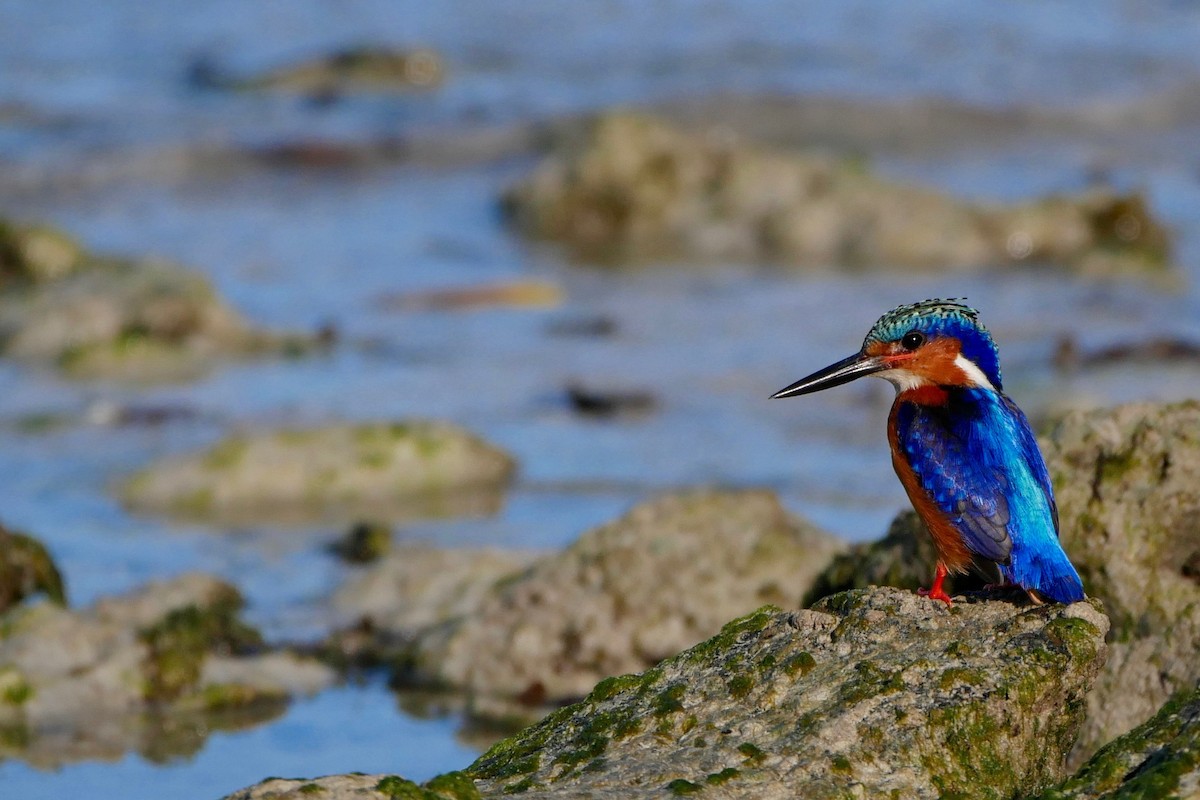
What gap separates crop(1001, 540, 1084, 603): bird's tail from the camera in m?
3.55

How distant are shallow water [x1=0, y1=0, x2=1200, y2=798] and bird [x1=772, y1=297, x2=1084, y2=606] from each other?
1.62 m

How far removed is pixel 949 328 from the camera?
4156 millimetres

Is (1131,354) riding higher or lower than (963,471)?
lower

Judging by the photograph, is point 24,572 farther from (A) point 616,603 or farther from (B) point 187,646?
(A) point 616,603

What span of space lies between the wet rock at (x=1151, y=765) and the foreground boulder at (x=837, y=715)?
0.20 metres

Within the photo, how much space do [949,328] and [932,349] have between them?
0.06 m

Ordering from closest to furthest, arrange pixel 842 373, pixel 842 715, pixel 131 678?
pixel 842 715, pixel 842 373, pixel 131 678

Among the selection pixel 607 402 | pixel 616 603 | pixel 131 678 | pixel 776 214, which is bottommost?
pixel 131 678

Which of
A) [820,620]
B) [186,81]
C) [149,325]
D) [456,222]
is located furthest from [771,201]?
[820,620]

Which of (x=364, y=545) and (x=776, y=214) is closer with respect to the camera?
(x=364, y=545)

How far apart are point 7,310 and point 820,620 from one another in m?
7.09

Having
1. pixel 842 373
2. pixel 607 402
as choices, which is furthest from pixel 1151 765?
pixel 607 402

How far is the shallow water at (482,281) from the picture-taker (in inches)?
270

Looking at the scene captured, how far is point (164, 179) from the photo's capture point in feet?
44.9
